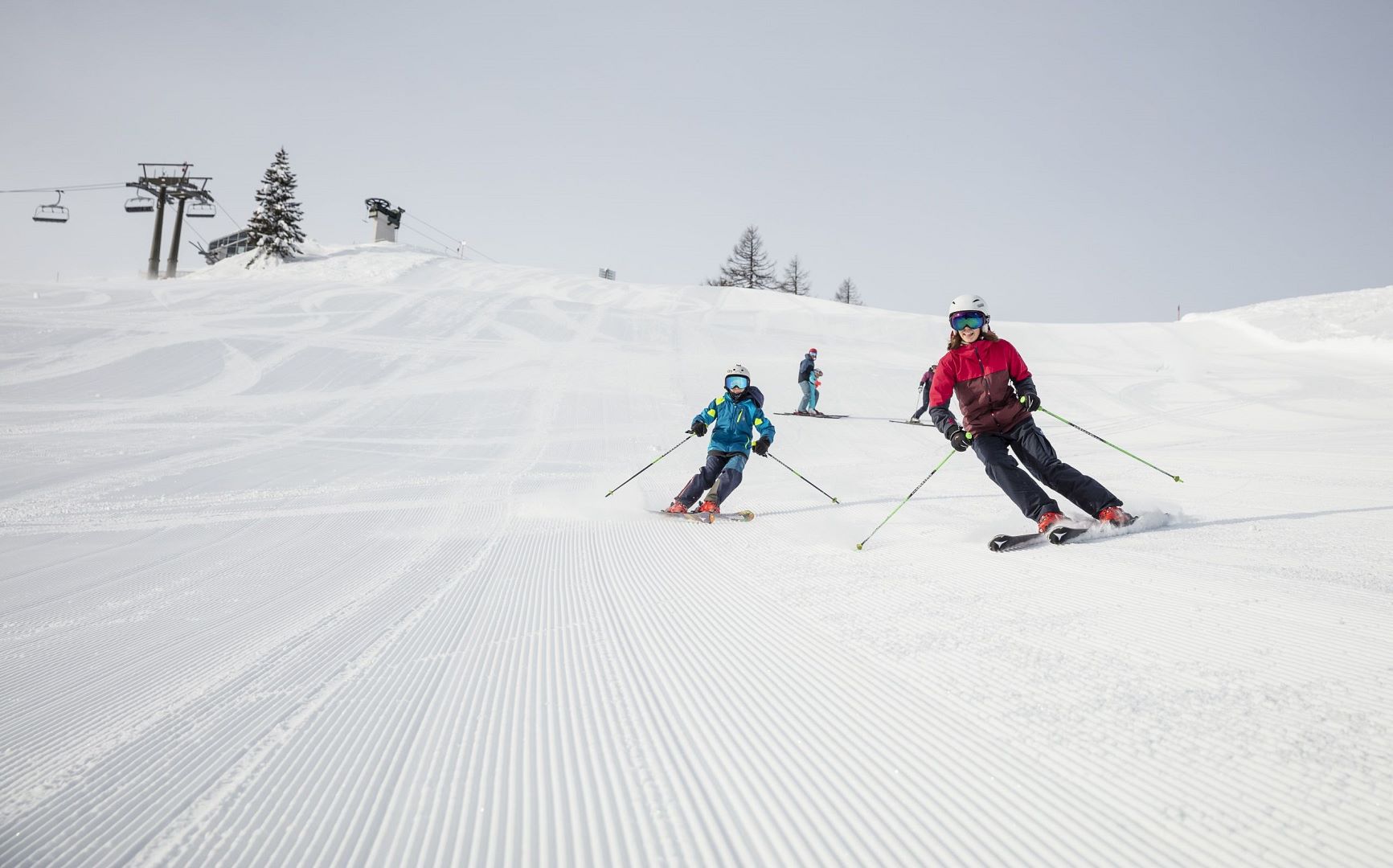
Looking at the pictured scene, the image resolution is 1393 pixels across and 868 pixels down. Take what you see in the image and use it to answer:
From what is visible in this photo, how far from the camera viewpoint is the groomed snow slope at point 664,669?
4.65 feet

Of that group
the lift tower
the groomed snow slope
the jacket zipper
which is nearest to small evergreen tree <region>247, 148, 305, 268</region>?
the lift tower

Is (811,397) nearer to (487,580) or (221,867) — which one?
(487,580)

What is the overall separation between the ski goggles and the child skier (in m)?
2.37

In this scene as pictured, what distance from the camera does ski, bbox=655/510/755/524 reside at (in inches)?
242

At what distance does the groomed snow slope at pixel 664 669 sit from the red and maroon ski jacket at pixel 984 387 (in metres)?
0.86

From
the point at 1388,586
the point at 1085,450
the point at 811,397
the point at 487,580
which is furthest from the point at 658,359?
the point at 1388,586

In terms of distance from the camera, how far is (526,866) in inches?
52.7

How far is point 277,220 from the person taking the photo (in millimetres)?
35969

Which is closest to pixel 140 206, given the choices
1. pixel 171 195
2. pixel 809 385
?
pixel 171 195

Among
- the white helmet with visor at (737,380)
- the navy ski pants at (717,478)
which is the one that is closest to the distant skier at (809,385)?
the white helmet with visor at (737,380)

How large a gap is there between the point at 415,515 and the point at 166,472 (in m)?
3.44

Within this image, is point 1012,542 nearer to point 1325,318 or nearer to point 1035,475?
point 1035,475

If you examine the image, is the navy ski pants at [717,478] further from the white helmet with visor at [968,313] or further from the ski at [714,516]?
the white helmet with visor at [968,313]

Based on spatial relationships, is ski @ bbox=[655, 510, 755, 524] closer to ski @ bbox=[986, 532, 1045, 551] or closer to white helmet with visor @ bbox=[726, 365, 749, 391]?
white helmet with visor @ bbox=[726, 365, 749, 391]
